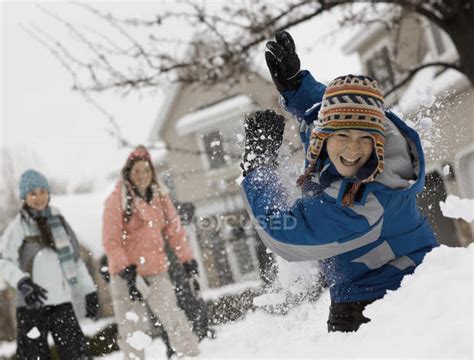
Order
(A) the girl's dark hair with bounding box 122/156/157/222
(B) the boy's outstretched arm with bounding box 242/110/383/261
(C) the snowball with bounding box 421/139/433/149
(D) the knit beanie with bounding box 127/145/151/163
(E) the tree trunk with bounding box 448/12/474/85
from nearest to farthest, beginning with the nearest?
(B) the boy's outstretched arm with bounding box 242/110/383/261 < (C) the snowball with bounding box 421/139/433/149 < (A) the girl's dark hair with bounding box 122/156/157/222 < (D) the knit beanie with bounding box 127/145/151/163 < (E) the tree trunk with bounding box 448/12/474/85

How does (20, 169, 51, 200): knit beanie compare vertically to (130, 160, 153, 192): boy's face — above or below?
above

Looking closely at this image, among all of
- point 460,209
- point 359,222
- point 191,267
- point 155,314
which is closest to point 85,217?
point 191,267

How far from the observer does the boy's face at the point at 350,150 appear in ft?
8.50

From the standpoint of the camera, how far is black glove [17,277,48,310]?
182 inches

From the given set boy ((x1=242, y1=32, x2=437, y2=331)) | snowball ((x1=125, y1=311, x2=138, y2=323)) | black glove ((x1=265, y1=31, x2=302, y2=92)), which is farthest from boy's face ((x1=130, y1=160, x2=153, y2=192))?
boy ((x1=242, y1=32, x2=437, y2=331))

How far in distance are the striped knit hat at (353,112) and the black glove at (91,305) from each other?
2936 millimetres

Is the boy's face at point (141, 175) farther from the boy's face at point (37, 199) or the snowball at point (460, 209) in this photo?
the snowball at point (460, 209)

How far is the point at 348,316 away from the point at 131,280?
236cm

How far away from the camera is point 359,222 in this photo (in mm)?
A: 2447

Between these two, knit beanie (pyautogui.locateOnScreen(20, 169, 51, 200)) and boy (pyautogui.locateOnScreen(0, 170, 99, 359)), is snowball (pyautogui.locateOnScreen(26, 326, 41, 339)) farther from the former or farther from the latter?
knit beanie (pyautogui.locateOnScreen(20, 169, 51, 200))

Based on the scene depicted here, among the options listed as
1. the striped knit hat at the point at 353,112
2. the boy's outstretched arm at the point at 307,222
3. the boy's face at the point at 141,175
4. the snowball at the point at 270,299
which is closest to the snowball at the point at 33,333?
the boy's face at the point at 141,175

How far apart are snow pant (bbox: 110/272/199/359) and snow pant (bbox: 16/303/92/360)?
359 millimetres

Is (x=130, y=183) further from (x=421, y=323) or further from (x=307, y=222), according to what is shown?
(x=421, y=323)

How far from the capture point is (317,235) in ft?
8.11
